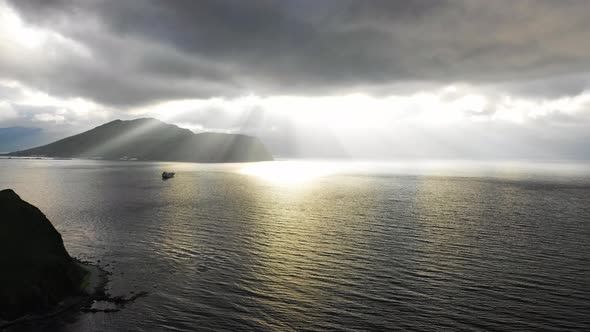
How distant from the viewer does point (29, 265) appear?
34.3m

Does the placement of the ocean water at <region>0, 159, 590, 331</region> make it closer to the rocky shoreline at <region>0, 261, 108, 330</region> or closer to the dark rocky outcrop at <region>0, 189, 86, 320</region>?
the rocky shoreline at <region>0, 261, 108, 330</region>

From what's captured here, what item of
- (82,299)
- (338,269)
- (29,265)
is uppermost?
(29,265)

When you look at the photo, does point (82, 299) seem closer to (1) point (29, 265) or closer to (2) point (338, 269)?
(1) point (29, 265)

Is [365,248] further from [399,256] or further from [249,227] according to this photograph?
[249,227]

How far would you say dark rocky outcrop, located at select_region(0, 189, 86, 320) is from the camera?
3191cm

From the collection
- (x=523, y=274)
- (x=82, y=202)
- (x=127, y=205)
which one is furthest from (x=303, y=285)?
(x=82, y=202)

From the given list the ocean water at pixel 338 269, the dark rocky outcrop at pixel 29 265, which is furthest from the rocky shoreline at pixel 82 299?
the ocean water at pixel 338 269

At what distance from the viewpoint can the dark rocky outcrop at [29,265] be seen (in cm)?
3191

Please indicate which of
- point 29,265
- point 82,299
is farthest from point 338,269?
point 29,265

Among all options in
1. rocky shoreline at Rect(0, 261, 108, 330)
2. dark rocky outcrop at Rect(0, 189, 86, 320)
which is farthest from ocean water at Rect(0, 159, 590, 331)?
dark rocky outcrop at Rect(0, 189, 86, 320)

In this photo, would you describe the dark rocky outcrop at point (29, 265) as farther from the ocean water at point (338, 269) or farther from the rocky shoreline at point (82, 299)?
the ocean water at point (338, 269)

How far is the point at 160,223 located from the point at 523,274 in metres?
70.0

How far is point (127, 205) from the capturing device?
106 m

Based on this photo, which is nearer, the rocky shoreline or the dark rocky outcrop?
the rocky shoreline
